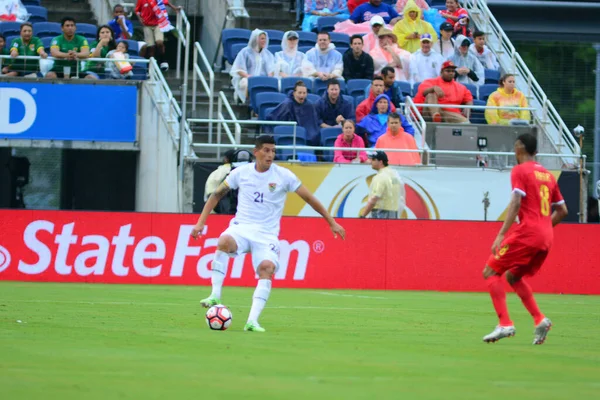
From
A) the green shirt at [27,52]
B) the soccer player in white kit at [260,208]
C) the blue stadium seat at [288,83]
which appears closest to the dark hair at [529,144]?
the soccer player in white kit at [260,208]

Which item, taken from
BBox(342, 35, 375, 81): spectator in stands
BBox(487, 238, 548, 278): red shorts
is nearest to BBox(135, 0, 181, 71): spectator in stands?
BBox(342, 35, 375, 81): spectator in stands

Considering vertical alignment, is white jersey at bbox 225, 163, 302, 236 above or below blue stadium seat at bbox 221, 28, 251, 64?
below

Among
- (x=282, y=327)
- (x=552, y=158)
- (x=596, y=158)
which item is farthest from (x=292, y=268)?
(x=596, y=158)

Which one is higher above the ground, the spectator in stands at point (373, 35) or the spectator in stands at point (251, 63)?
the spectator in stands at point (373, 35)

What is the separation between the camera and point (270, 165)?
11.9 metres

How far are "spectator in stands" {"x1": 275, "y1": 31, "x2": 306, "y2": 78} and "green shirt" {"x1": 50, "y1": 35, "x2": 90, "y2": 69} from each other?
4.27m

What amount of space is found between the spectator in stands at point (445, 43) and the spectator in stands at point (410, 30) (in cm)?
24

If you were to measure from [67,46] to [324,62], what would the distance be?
561 centimetres

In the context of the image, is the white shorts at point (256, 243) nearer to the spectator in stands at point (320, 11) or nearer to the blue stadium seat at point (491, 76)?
the blue stadium seat at point (491, 76)

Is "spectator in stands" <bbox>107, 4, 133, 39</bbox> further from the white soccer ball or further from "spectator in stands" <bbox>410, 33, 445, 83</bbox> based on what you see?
the white soccer ball

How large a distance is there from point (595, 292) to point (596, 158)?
9.90 metres

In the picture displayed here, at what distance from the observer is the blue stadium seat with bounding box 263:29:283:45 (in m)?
27.2

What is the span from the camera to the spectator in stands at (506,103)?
25.2 m

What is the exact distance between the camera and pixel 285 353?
911cm
